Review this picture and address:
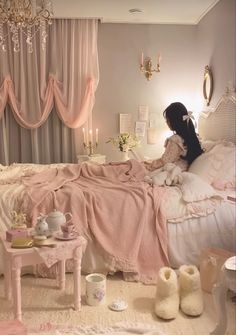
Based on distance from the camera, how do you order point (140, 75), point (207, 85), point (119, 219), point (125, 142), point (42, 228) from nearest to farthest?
1. point (42, 228)
2. point (119, 219)
3. point (207, 85)
4. point (125, 142)
5. point (140, 75)

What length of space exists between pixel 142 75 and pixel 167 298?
3543 mm

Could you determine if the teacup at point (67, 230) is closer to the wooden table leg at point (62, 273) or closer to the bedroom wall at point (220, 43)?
the wooden table leg at point (62, 273)

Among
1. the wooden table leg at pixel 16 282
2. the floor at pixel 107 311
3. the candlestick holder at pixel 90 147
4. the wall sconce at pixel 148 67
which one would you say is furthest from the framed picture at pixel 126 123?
the wooden table leg at pixel 16 282

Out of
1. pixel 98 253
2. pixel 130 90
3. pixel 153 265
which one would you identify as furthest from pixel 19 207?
pixel 130 90

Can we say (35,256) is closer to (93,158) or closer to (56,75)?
(93,158)

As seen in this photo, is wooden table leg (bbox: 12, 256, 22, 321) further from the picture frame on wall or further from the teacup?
the picture frame on wall

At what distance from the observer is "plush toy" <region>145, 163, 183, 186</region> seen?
309cm

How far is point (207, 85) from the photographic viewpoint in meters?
4.59

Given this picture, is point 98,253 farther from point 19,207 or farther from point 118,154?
point 118,154

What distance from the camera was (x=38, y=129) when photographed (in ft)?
16.8

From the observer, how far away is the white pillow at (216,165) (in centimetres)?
309

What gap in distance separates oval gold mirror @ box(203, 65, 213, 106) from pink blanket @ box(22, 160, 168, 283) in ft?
6.58

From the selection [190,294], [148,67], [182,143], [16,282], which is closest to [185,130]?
[182,143]

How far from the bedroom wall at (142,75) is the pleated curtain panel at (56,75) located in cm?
21
